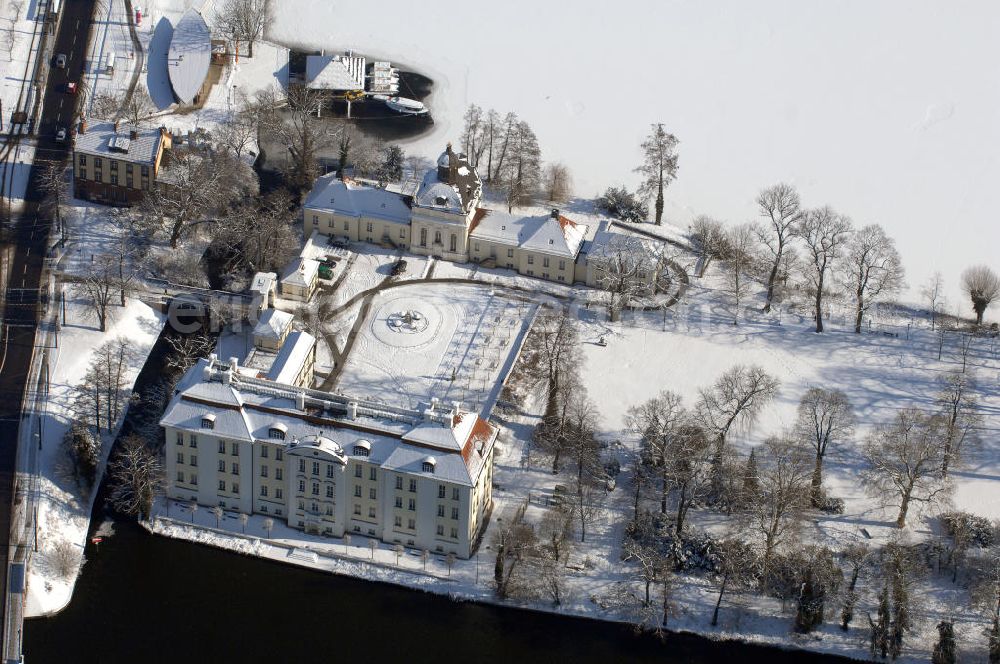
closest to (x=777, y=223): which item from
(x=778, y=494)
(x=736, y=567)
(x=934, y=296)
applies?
(x=934, y=296)

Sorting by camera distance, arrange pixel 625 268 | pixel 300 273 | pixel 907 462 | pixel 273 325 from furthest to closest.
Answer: pixel 625 268, pixel 300 273, pixel 273 325, pixel 907 462

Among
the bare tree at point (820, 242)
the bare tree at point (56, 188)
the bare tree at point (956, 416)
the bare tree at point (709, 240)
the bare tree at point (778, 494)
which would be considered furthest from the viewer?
the bare tree at point (709, 240)

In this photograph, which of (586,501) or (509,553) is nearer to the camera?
(509,553)

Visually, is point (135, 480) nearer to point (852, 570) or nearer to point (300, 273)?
point (300, 273)

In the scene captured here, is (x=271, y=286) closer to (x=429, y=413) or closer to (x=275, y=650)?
(x=429, y=413)

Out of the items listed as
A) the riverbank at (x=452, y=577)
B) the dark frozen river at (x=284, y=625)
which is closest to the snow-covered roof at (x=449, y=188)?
the riverbank at (x=452, y=577)

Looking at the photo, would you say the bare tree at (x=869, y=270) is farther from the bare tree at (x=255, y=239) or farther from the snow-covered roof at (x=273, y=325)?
the bare tree at (x=255, y=239)
